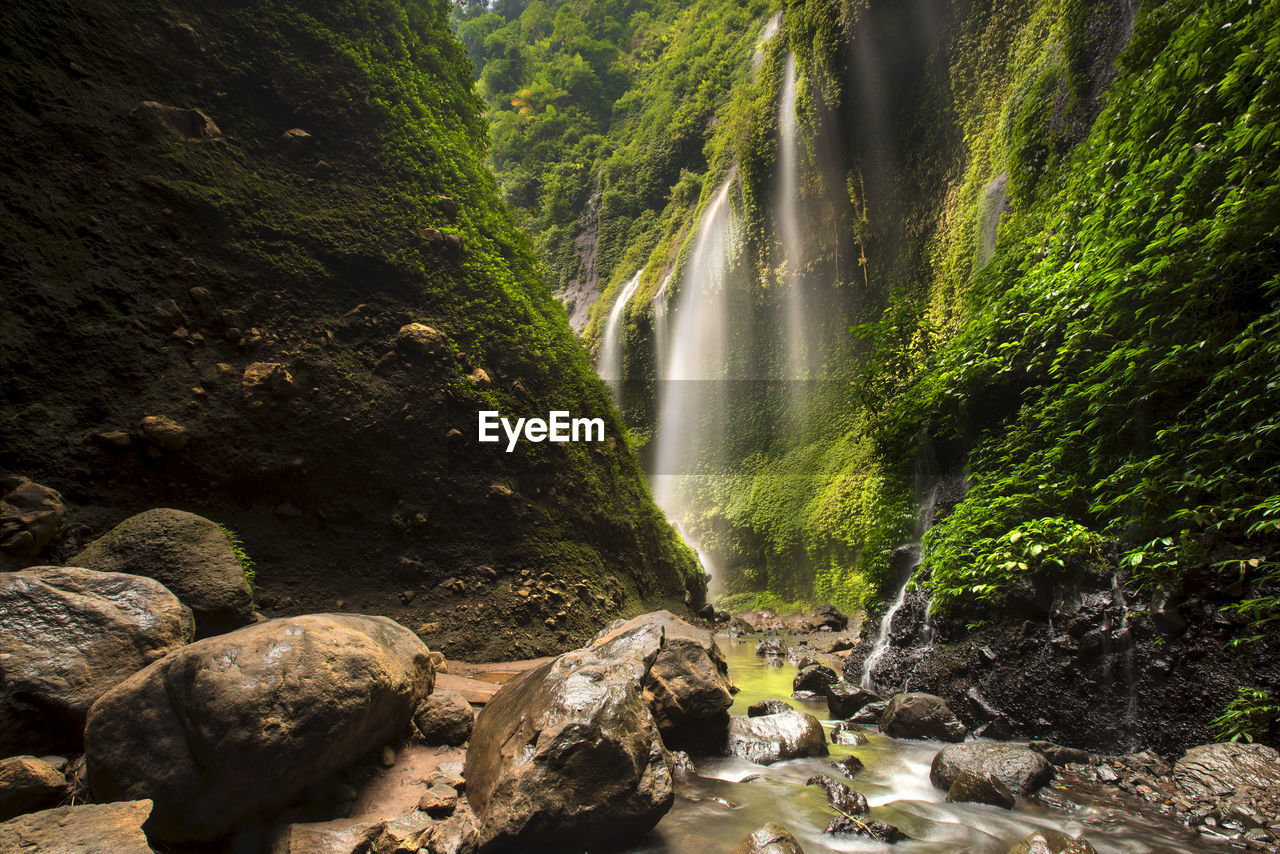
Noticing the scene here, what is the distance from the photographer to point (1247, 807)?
2754 mm

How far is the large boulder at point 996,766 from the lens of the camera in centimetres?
346

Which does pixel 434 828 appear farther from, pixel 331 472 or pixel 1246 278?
pixel 1246 278

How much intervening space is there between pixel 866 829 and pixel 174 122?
9137 millimetres

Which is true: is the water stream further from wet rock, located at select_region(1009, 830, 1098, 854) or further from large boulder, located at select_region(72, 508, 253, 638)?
large boulder, located at select_region(72, 508, 253, 638)

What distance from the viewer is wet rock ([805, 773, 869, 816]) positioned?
341cm

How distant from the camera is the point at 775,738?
447cm

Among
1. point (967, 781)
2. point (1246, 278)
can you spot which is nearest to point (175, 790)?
point (967, 781)

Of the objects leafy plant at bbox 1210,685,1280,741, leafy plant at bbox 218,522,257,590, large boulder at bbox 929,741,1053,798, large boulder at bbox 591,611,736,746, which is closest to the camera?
leafy plant at bbox 1210,685,1280,741

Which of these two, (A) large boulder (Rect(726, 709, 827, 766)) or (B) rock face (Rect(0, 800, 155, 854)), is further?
(A) large boulder (Rect(726, 709, 827, 766))

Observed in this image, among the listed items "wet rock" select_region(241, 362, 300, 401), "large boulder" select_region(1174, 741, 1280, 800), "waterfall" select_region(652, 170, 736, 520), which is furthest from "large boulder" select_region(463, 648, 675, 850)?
"waterfall" select_region(652, 170, 736, 520)

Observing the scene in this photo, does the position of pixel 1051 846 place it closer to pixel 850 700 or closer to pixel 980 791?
pixel 980 791

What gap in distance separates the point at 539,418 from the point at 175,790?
5658 mm

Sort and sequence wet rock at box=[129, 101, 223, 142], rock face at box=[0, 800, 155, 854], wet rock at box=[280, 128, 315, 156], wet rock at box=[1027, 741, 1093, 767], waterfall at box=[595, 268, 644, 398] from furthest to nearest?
waterfall at box=[595, 268, 644, 398] → wet rock at box=[280, 128, 315, 156] → wet rock at box=[129, 101, 223, 142] → wet rock at box=[1027, 741, 1093, 767] → rock face at box=[0, 800, 155, 854]

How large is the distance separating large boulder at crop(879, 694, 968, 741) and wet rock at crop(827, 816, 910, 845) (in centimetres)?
180
